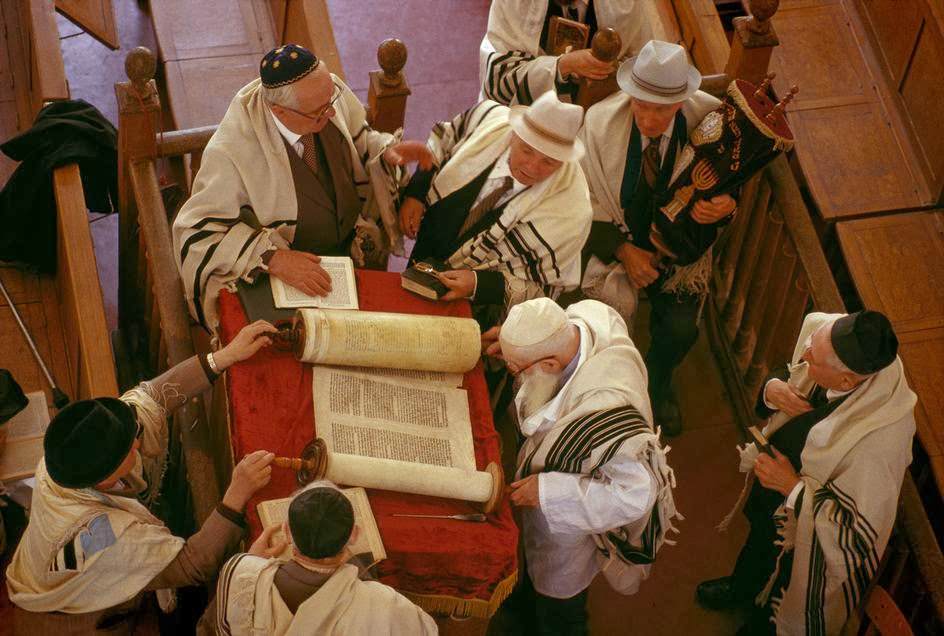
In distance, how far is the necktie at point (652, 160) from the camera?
4188mm

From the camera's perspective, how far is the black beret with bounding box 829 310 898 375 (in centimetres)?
325

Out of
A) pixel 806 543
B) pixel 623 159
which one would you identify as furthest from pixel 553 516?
pixel 623 159

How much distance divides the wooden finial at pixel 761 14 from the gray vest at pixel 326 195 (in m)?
1.67

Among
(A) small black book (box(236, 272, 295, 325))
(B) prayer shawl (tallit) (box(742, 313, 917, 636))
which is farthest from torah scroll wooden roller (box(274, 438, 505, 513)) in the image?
(B) prayer shawl (tallit) (box(742, 313, 917, 636))

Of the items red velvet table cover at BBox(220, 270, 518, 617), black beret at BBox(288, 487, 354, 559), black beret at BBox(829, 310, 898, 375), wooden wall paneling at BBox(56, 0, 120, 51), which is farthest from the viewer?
wooden wall paneling at BBox(56, 0, 120, 51)

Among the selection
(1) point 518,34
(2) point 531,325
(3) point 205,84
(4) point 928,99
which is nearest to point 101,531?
(2) point 531,325

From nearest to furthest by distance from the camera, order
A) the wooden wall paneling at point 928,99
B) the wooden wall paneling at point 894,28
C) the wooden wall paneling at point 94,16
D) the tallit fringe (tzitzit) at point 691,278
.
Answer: the tallit fringe (tzitzit) at point 691,278 → the wooden wall paneling at point 928,99 → the wooden wall paneling at point 894,28 → the wooden wall paneling at point 94,16

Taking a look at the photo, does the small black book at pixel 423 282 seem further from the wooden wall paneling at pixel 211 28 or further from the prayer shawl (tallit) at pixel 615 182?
the wooden wall paneling at pixel 211 28

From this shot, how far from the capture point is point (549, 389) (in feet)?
11.8

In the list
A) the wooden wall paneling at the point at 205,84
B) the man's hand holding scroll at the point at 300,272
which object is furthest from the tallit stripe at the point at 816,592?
the wooden wall paneling at the point at 205,84

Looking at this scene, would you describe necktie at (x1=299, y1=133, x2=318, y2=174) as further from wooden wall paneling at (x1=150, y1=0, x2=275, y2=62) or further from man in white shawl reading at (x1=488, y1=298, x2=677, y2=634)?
wooden wall paneling at (x1=150, y1=0, x2=275, y2=62)

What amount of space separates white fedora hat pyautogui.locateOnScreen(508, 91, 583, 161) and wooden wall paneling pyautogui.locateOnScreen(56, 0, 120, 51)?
2748 mm

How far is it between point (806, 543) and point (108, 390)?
8.31 feet

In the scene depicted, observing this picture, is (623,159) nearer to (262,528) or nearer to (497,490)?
(497,490)
